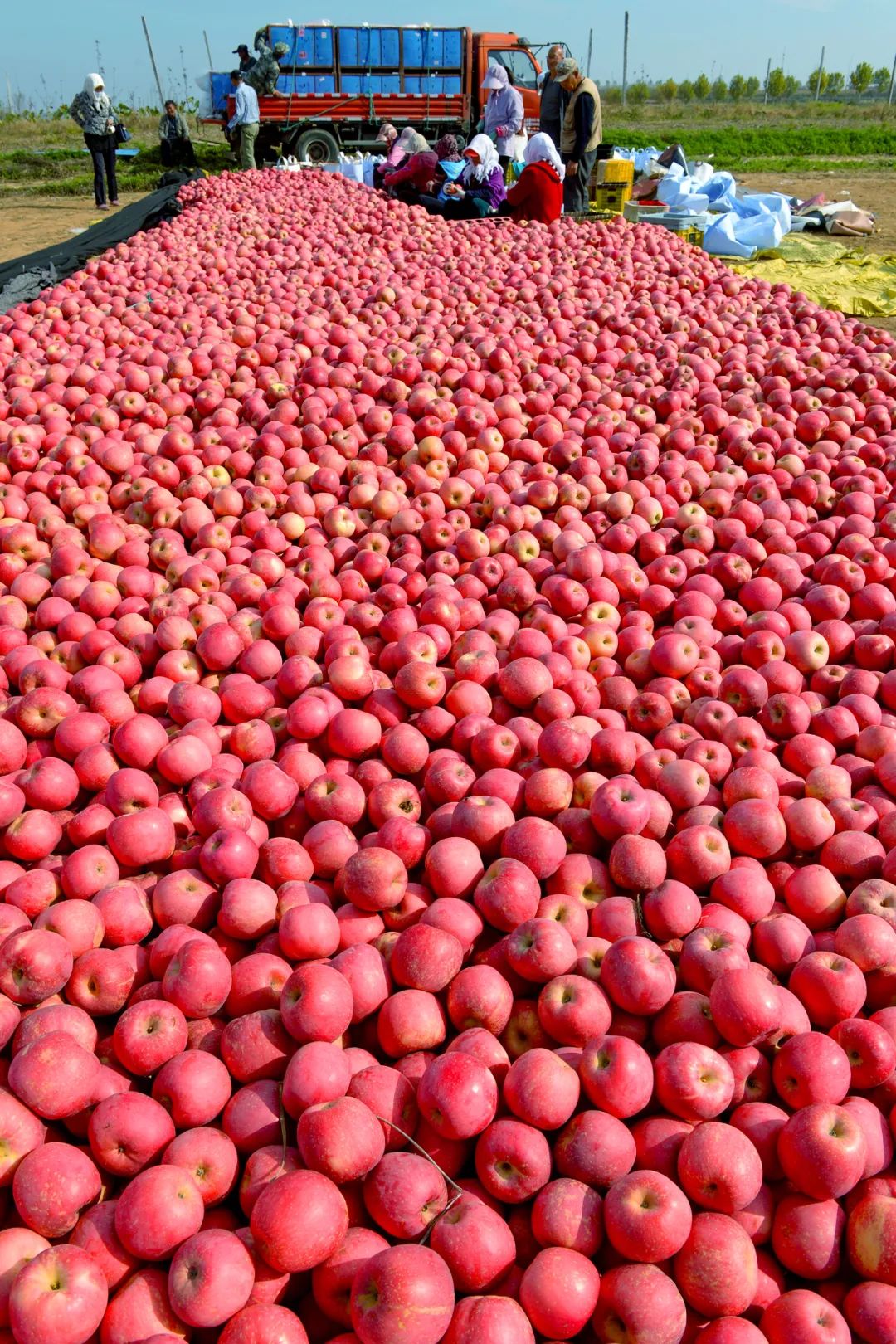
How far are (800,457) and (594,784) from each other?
3095 millimetres

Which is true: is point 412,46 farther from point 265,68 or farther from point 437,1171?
point 437,1171

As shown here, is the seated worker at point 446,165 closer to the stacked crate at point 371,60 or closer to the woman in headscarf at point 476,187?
the woman in headscarf at point 476,187

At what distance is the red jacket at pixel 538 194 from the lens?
10445 millimetres

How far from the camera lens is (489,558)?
3791 mm

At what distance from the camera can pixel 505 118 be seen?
45.1 feet

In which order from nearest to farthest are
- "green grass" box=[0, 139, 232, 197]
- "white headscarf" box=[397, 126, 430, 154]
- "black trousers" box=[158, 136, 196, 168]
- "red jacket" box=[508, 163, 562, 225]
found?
"red jacket" box=[508, 163, 562, 225] → "white headscarf" box=[397, 126, 430, 154] → "green grass" box=[0, 139, 232, 197] → "black trousers" box=[158, 136, 196, 168]

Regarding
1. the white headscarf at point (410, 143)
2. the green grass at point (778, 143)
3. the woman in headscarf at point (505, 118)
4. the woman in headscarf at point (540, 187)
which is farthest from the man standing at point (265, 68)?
the green grass at point (778, 143)

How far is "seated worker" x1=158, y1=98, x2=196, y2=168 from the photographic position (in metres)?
21.6

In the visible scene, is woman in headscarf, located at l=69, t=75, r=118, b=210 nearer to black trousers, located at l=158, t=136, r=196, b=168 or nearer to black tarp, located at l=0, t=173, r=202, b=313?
black tarp, located at l=0, t=173, r=202, b=313

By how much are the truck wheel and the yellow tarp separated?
14.1 metres

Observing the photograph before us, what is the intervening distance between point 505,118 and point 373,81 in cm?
1203

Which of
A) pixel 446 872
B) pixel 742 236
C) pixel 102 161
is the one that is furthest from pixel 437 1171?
pixel 102 161

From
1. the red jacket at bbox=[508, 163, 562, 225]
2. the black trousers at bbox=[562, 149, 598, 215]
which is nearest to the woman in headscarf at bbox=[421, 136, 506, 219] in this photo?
the red jacket at bbox=[508, 163, 562, 225]

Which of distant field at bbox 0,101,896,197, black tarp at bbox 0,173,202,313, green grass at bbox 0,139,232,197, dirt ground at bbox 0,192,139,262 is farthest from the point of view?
distant field at bbox 0,101,896,197
